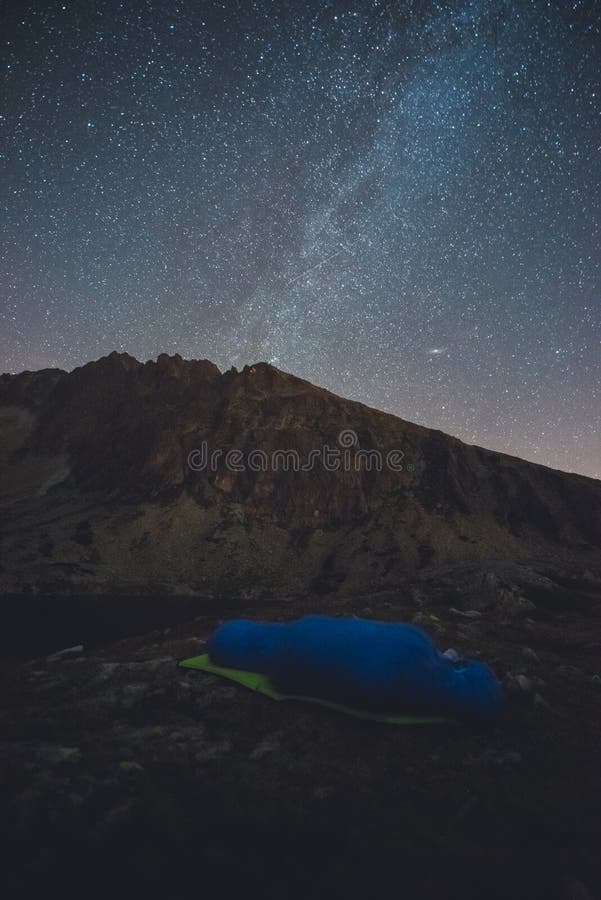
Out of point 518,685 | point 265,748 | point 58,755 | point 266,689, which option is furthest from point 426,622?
point 58,755

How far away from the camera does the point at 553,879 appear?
4641 millimetres

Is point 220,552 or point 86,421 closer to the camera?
point 220,552

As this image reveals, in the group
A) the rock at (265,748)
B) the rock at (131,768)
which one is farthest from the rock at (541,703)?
the rock at (131,768)

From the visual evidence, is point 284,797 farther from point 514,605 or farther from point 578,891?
point 514,605

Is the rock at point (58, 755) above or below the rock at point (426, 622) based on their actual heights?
above

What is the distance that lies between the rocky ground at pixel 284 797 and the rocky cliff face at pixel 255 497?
54.5 metres

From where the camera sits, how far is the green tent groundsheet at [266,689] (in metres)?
8.17

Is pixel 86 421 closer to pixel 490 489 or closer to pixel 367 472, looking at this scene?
pixel 367 472

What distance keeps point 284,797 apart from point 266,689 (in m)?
3.78

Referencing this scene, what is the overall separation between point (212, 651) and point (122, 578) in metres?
66.2

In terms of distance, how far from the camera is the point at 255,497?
10144 cm

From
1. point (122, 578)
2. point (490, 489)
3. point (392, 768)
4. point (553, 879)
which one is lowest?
point (122, 578)

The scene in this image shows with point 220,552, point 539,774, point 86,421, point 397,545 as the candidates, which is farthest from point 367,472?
point 539,774

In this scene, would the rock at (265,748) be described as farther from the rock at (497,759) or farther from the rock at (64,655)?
the rock at (64,655)
